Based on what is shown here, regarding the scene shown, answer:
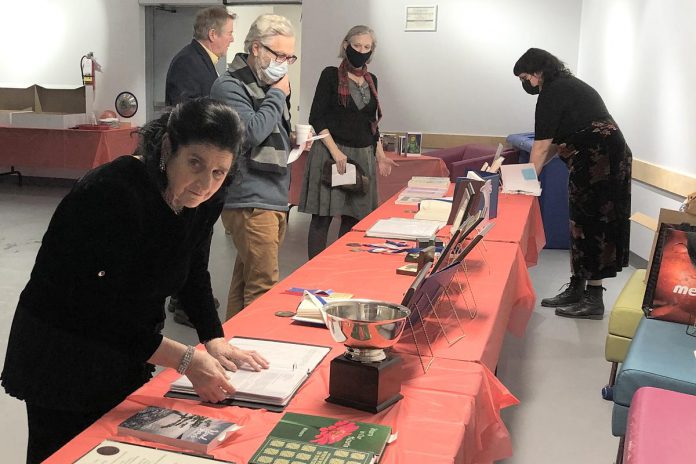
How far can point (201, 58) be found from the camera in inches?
137

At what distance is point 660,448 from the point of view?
1.68 meters

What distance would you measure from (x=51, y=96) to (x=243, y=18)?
2.95 metres

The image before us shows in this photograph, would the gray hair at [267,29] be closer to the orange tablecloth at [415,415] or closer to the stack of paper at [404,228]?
the stack of paper at [404,228]

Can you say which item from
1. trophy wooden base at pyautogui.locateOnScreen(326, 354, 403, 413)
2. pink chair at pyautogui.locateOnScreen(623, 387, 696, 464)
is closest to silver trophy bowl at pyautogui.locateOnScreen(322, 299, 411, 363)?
trophy wooden base at pyautogui.locateOnScreen(326, 354, 403, 413)

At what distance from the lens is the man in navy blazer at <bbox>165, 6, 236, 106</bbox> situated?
3434mm

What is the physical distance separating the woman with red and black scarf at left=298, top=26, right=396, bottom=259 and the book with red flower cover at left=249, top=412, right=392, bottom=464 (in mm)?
2825

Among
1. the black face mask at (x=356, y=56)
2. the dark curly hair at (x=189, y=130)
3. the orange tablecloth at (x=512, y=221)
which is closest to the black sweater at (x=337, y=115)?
the black face mask at (x=356, y=56)

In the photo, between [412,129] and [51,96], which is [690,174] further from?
[51,96]

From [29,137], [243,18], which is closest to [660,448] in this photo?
[29,137]

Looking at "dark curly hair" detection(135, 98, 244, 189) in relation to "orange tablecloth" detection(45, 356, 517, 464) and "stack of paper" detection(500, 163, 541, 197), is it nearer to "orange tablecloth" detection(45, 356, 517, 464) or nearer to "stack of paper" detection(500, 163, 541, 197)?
"orange tablecloth" detection(45, 356, 517, 464)

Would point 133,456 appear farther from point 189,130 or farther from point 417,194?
point 417,194

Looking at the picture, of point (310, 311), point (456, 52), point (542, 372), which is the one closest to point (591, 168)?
point (542, 372)

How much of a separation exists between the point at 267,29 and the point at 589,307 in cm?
248

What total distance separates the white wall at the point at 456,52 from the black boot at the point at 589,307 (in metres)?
3.19
